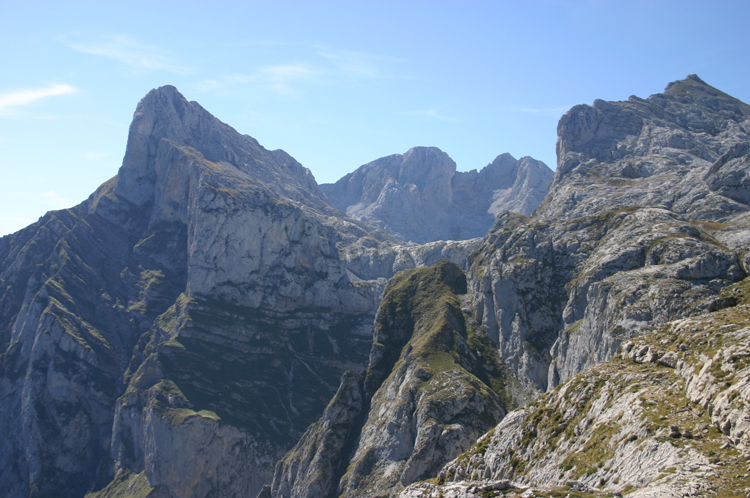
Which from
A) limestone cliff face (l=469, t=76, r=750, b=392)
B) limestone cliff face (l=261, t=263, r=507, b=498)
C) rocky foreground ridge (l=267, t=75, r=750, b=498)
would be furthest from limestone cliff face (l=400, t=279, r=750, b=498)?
limestone cliff face (l=261, t=263, r=507, b=498)

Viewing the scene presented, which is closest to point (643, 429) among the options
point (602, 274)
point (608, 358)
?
point (608, 358)

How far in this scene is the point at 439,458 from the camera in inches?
4742

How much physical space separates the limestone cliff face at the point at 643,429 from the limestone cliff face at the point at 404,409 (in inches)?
2456

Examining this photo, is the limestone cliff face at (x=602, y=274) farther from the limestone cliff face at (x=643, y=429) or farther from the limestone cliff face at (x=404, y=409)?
the limestone cliff face at (x=643, y=429)

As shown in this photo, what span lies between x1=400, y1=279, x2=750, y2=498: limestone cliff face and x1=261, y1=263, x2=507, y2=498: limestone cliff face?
205 feet

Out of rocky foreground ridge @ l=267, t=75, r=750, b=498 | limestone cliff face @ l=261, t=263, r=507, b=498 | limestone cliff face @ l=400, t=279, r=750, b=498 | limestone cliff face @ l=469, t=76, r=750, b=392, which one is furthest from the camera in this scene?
limestone cliff face @ l=261, t=263, r=507, b=498

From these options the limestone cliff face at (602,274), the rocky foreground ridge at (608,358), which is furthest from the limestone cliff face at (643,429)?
the limestone cliff face at (602,274)

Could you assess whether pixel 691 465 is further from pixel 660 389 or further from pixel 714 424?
pixel 660 389

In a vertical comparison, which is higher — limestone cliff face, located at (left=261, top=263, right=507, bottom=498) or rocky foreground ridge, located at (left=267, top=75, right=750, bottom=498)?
rocky foreground ridge, located at (left=267, top=75, right=750, bottom=498)

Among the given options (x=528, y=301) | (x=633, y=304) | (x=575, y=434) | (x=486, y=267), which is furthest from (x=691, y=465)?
(x=486, y=267)

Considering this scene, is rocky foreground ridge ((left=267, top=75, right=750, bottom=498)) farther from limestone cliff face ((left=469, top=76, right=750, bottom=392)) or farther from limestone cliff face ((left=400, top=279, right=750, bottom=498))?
limestone cliff face ((left=469, top=76, right=750, bottom=392))

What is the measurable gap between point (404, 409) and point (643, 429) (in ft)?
336

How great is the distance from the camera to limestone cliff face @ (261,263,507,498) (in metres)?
126

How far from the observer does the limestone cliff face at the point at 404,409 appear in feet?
415
